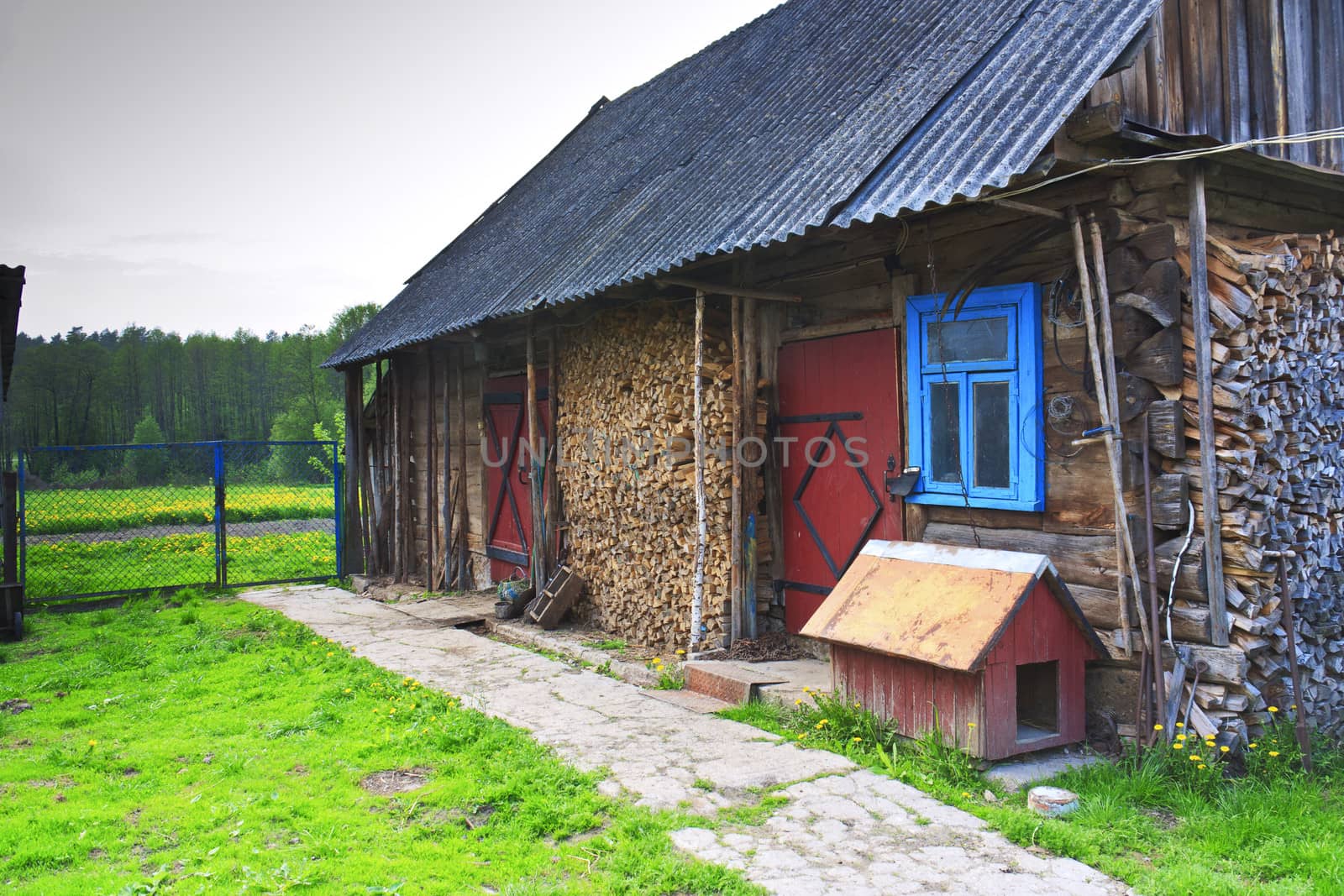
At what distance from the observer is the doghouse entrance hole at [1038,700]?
4.95 meters

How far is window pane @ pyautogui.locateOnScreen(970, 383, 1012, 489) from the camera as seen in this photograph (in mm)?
5570

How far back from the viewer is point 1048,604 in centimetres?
480

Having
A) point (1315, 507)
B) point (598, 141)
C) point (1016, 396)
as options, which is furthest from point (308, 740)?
point (598, 141)

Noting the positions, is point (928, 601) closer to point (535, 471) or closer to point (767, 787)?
point (767, 787)

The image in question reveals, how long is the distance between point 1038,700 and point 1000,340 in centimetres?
215

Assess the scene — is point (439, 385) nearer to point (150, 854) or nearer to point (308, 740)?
point (308, 740)

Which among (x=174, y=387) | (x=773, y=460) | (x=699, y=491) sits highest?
(x=174, y=387)

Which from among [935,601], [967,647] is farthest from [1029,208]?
[967,647]

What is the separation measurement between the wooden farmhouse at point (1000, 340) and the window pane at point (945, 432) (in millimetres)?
28

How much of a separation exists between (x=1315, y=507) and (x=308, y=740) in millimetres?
6062

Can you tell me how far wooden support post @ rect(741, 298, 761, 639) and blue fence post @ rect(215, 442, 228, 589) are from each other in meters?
8.45

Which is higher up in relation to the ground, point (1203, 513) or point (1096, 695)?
point (1203, 513)

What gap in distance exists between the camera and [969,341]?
5.79 meters

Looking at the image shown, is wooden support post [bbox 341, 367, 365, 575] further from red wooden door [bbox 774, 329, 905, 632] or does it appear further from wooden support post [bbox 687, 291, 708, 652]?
red wooden door [bbox 774, 329, 905, 632]
